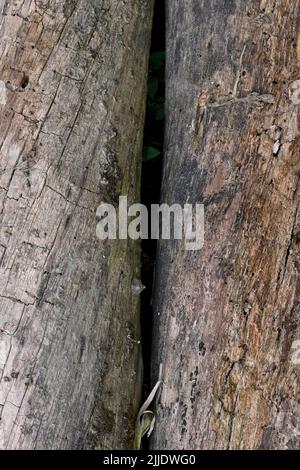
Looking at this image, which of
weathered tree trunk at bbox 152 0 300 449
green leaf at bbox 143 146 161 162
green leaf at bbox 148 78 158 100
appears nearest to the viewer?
weathered tree trunk at bbox 152 0 300 449

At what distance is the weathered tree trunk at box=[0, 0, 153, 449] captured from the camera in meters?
2.27

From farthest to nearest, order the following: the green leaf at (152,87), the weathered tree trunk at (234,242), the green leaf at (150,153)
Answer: the green leaf at (152,87), the green leaf at (150,153), the weathered tree trunk at (234,242)

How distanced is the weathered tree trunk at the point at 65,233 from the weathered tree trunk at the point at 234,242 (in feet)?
0.65

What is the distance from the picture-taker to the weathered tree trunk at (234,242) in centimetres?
227

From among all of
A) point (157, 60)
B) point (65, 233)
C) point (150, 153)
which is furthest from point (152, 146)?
point (65, 233)

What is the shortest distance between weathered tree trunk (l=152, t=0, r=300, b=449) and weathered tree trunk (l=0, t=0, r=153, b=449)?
0.20m

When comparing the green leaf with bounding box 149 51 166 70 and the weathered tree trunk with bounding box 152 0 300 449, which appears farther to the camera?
the green leaf with bounding box 149 51 166 70

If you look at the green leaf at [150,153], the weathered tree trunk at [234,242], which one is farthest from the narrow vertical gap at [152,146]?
the weathered tree trunk at [234,242]

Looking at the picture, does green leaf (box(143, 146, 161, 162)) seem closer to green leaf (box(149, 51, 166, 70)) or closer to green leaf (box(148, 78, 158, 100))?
green leaf (box(148, 78, 158, 100))

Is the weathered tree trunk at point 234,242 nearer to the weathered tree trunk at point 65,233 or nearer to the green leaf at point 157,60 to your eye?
the weathered tree trunk at point 65,233

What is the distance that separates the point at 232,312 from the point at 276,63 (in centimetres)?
92

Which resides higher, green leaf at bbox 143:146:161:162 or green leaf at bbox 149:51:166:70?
green leaf at bbox 149:51:166:70

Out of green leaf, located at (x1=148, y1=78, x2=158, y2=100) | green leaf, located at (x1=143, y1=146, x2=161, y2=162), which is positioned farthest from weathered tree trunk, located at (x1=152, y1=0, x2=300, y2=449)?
green leaf, located at (x1=148, y1=78, x2=158, y2=100)

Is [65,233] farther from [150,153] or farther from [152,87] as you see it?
[152,87]
